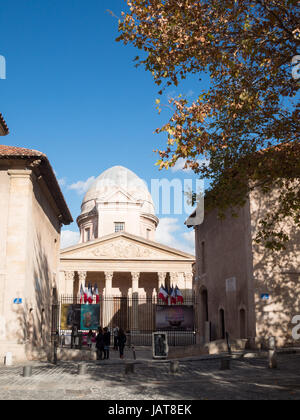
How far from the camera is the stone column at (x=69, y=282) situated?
145 feet

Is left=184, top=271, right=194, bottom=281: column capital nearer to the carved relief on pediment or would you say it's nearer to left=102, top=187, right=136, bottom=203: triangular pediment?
the carved relief on pediment

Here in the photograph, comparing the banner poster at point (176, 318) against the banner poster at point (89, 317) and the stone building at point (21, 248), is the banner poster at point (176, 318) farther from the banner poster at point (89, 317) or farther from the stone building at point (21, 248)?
the stone building at point (21, 248)

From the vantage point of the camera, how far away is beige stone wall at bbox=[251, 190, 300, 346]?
→ 735 inches

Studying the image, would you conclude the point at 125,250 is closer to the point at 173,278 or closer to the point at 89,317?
the point at 173,278

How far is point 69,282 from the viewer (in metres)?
44.4

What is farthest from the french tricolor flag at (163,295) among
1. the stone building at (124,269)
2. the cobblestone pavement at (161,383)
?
the cobblestone pavement at (161,383)

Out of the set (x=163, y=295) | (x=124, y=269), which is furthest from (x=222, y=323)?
(x=124, y=269)

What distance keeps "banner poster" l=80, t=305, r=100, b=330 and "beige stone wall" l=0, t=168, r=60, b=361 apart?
3961mm

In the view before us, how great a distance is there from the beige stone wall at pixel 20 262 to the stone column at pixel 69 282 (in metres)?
23.2

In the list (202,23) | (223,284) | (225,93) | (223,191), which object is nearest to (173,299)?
(223,284)

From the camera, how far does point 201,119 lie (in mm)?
10773

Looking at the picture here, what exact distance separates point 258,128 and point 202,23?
124 inches

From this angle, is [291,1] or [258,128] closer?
[291,1]
